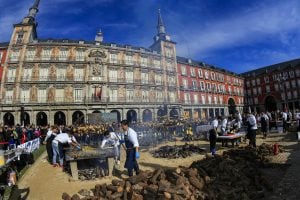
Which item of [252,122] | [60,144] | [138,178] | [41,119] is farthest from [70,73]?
[138,178]

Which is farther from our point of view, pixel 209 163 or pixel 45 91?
pixel 45 91

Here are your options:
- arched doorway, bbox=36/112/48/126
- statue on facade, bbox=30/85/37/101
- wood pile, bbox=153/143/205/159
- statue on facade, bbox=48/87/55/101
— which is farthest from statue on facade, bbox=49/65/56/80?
wood pile, bbox=153/143/205/159

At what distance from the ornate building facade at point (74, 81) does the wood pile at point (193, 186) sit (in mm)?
26532

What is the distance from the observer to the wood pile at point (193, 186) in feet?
19.6

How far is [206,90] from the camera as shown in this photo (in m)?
52.2

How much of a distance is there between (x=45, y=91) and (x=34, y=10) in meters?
17.1

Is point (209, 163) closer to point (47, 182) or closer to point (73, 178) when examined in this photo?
point (73, 178)

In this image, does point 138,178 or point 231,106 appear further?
point 231,106

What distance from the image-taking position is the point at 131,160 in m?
7.65

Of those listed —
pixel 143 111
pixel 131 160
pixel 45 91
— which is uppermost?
pixel 45 91

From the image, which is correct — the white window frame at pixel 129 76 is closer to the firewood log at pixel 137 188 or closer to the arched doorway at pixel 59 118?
the arched doorway at pixel 59 118

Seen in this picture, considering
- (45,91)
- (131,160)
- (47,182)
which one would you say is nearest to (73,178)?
(47,182)

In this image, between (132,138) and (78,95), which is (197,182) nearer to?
(132,138)

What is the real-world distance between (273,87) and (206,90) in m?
23.1
